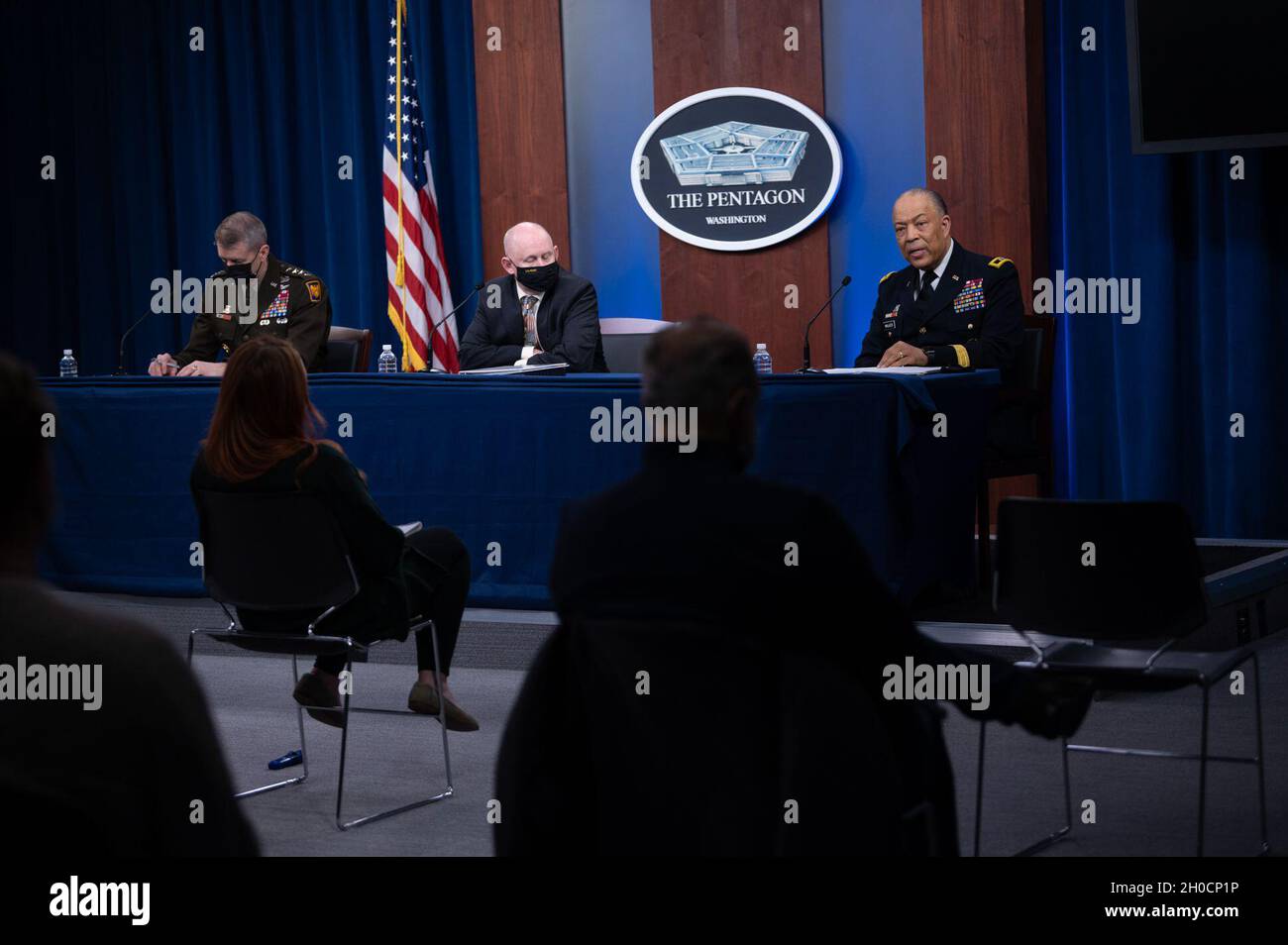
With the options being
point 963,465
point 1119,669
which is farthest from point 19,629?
point 963,465

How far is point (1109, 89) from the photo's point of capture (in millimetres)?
5633

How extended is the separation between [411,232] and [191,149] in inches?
70.4

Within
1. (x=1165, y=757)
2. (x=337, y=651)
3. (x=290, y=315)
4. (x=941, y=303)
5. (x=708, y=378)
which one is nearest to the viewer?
(x=708, y=378)

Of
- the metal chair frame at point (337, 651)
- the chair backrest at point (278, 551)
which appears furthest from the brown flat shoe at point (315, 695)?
the chair backrest at point (278, 551)

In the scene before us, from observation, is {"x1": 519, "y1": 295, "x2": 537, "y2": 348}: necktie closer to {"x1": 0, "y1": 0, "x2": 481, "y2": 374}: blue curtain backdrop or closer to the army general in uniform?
the army general in uniform

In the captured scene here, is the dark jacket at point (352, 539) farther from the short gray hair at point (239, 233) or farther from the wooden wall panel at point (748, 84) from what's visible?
the wooden wall panel at point (748, 84)

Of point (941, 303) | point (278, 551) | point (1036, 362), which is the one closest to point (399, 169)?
point (941, 303)

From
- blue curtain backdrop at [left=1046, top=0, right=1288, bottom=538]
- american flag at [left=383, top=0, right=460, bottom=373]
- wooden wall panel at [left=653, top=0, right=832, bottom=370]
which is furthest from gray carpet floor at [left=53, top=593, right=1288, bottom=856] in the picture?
wooden wall panel at [left=653, top=0, right=832, bottom=370]

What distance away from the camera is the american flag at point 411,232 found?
620cm

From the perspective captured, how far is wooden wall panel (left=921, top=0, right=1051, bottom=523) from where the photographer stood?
18.6 ft

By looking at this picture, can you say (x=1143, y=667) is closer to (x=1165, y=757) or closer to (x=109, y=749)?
(x=1165, y=757)

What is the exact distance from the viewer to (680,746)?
63.2 inches
